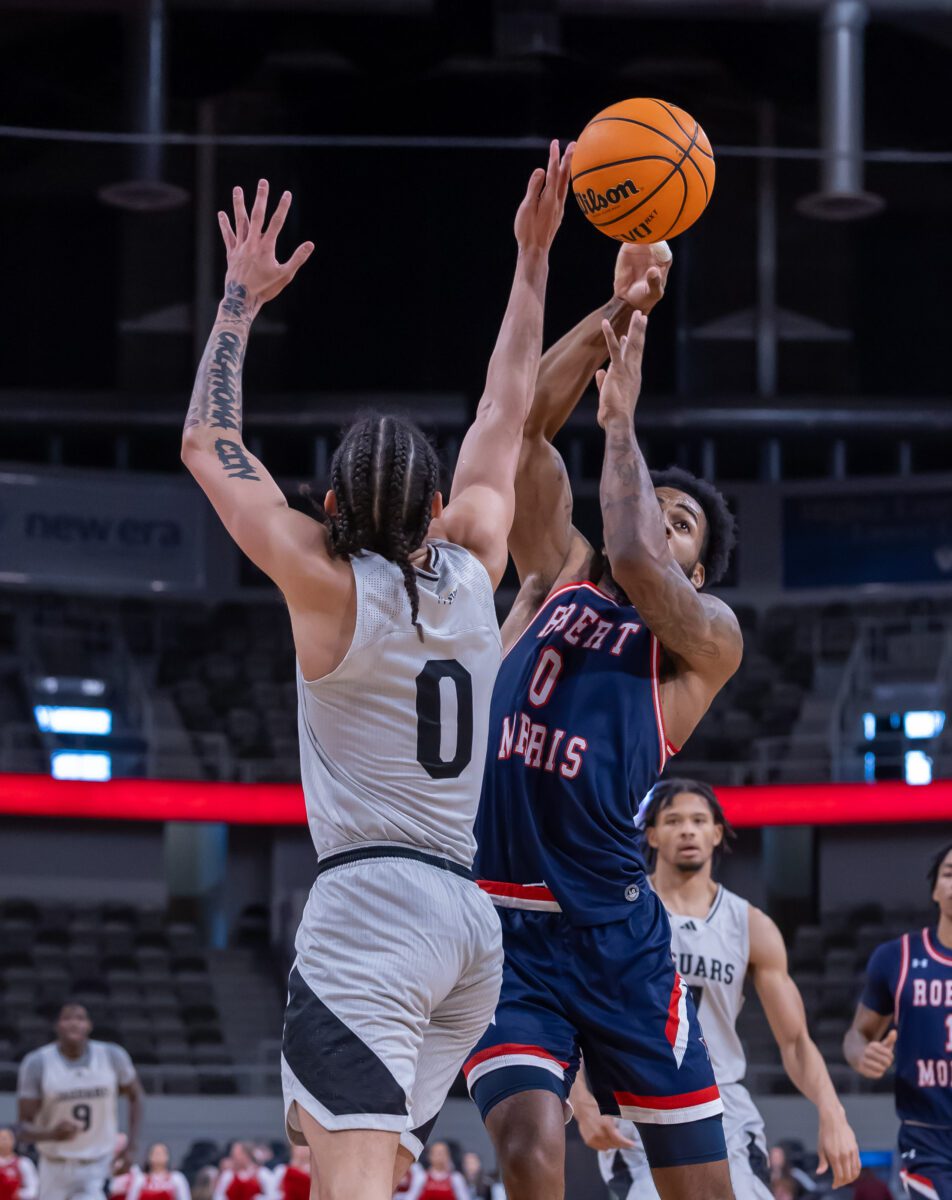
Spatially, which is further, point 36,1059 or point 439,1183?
point 439,1183

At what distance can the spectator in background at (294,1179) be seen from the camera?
1213cm

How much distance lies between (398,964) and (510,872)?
3.72ft

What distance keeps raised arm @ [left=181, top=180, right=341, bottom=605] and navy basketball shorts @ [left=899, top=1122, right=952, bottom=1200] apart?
13.6 feet

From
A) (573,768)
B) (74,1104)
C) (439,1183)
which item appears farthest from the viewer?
(439,1183)

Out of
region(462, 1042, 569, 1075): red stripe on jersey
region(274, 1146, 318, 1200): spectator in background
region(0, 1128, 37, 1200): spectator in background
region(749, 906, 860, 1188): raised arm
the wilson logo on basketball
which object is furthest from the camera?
region(274, 1146, 318, 1200): spectator in background

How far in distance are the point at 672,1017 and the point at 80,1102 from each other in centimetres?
724

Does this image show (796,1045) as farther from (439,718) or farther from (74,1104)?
(74,1104)

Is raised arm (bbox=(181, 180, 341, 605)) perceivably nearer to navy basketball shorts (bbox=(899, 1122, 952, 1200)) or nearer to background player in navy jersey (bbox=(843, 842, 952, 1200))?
background player in navy jersey (bbox=(843, 842, 952, 1200))

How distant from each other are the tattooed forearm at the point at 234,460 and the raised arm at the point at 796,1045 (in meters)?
3.13

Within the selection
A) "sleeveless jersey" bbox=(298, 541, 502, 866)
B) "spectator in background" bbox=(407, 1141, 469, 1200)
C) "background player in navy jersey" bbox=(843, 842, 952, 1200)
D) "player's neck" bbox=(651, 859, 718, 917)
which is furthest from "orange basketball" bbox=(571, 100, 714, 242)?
"spectator in background" bbox=(407, 1141, 469, 1200)

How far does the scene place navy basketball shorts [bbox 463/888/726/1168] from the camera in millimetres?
4430

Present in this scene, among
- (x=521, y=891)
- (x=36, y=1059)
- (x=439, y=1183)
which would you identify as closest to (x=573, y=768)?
(x=521, y=891)

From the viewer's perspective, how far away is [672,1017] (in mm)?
4504

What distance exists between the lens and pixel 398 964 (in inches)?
137
